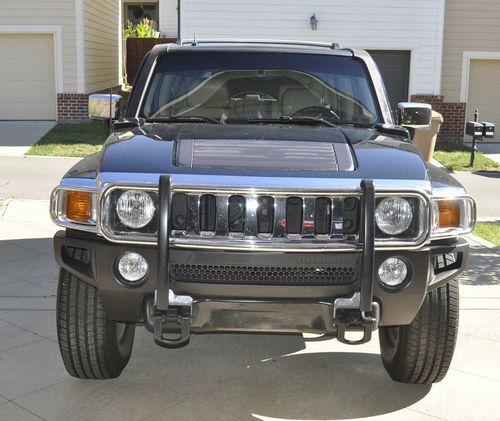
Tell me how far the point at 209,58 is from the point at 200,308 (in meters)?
2.12

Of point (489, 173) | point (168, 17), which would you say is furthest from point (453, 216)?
point (168, 17)

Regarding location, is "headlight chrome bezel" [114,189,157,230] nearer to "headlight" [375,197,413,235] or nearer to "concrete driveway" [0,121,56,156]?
"headlight" [375,197,413,235]

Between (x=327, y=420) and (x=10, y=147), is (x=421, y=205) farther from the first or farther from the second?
(x=10, y=147)

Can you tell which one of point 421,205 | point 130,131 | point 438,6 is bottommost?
point 421,205

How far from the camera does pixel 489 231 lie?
8.70 meters

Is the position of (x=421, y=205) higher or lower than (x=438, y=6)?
lower

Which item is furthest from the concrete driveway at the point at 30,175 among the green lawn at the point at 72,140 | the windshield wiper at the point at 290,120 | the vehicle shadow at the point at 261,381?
the windshield wiper at the point at 290,120

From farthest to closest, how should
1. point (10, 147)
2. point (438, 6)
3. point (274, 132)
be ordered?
point (438, 6), point (10, 147), point (274, 132)

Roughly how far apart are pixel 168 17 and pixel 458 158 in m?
21.6

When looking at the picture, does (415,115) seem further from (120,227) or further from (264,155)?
(120,227)

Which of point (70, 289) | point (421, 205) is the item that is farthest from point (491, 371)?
point (70, 289)

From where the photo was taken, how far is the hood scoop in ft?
11.0

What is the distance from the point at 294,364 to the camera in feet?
14.9

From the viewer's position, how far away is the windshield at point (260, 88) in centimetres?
462
